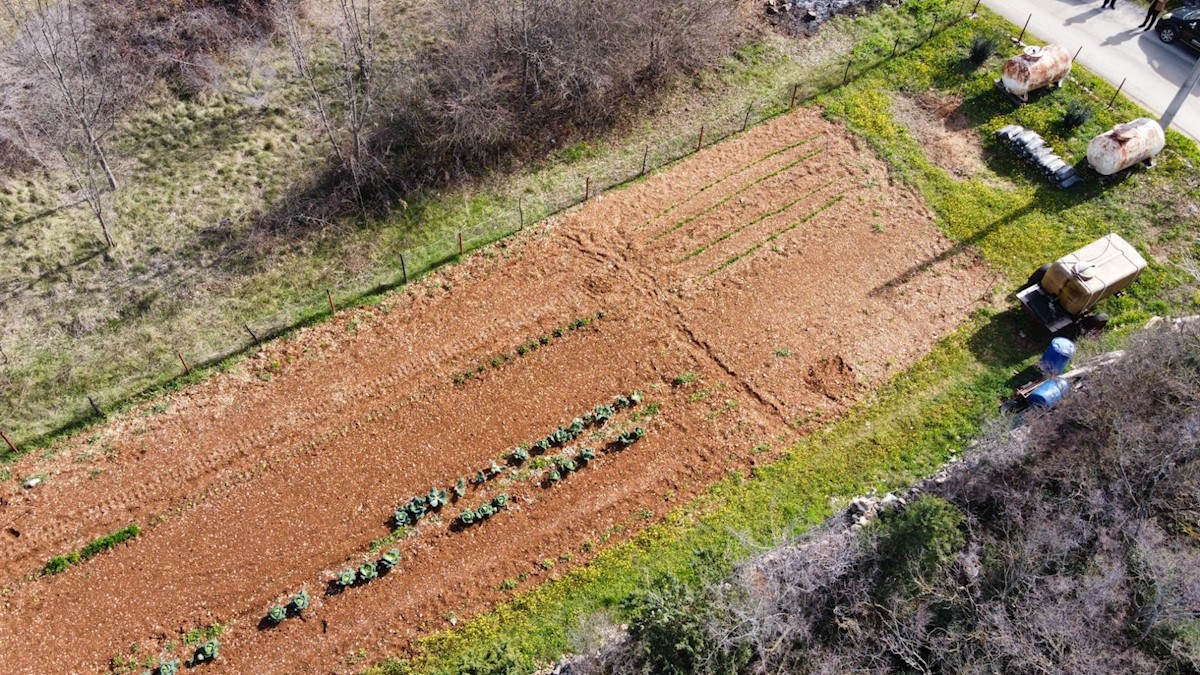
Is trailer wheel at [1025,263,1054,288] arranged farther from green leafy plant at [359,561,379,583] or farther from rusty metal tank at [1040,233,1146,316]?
green leafy plant at [359,561,379,583]

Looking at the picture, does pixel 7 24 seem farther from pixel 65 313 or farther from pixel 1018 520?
pixel 1018 520

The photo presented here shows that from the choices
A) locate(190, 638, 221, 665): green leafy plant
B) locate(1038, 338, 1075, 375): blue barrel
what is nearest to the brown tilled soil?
locate(190, 638, 221, 665): green leafy plant

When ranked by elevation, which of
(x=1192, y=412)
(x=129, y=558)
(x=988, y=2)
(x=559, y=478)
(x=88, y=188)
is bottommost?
(x=129, y=558)

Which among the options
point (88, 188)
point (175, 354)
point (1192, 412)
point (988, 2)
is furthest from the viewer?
point (988, 2)

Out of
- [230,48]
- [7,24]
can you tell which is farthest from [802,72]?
[7,24]

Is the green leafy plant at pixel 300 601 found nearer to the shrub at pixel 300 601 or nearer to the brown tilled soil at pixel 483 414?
the shrub at pixel 300 601
